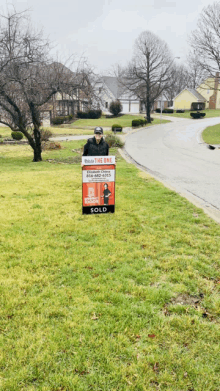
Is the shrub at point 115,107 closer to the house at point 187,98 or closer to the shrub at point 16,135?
the house at point 187,98

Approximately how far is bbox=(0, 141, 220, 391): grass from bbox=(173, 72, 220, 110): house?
72.5 metres

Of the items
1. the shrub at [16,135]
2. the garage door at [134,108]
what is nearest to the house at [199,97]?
the garage door at [134,108]

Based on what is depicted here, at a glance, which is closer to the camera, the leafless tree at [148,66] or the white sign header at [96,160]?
the white sign header at [96,160]

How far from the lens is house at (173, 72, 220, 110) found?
234 feet

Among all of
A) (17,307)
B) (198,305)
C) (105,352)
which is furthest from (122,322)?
(17,307)

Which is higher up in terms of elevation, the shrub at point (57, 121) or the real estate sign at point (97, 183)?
the shrub at point (57, 121)

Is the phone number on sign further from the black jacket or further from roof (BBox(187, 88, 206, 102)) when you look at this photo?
roof (BBox(187, 88, 206, 102))

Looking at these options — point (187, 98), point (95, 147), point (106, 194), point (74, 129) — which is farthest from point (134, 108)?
point (106, 194)

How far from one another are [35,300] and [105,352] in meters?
1.17

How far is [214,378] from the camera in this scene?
101 inches

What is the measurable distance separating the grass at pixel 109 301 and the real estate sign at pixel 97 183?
313 millimetres

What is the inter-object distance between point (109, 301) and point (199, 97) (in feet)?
254

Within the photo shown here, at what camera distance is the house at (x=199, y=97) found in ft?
234

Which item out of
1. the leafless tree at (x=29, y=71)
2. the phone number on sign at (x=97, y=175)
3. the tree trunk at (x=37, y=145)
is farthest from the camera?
Result: the tree trunk at (x=37, y=145)
